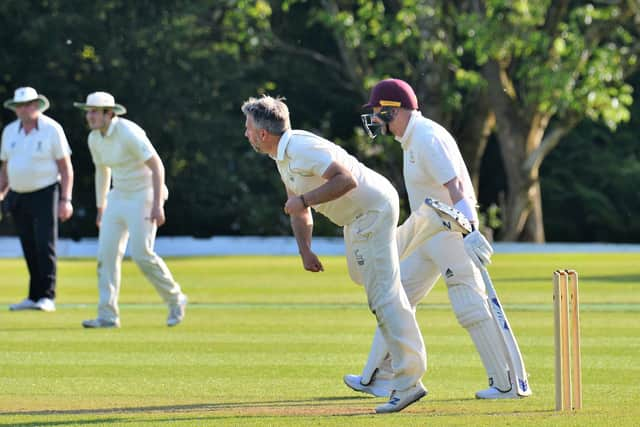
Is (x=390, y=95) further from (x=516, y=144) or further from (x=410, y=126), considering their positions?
(x=516, y=144)

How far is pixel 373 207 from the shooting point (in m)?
7.97

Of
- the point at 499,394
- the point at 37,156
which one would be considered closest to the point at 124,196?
the point at 37,156

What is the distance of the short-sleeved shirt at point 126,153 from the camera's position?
12.7 m

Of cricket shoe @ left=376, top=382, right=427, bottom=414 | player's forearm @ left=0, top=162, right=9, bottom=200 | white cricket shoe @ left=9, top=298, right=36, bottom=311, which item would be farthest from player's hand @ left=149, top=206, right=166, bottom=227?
cricket shoe @ left=376, top=382, right=427, bottom=414

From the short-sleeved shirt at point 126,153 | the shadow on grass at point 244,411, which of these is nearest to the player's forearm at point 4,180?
the short-sleeved shirt at point 126,153

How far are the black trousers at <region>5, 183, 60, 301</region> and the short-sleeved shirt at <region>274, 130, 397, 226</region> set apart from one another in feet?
23.4

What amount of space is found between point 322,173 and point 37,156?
7438mm

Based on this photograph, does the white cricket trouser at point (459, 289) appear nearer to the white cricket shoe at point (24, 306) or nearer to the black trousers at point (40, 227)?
the black trousers at point (40, 227)

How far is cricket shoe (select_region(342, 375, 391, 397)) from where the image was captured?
28.7ft

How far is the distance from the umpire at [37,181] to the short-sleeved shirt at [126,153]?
176 cm

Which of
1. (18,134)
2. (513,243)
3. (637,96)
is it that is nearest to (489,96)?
(513,243)

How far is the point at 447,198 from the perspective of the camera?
866 cm

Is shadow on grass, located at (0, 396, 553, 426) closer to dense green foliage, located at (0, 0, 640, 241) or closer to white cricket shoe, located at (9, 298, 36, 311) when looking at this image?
white cricket shoe, located at (9, 298, 36, 311)

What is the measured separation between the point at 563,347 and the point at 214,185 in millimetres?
28506
